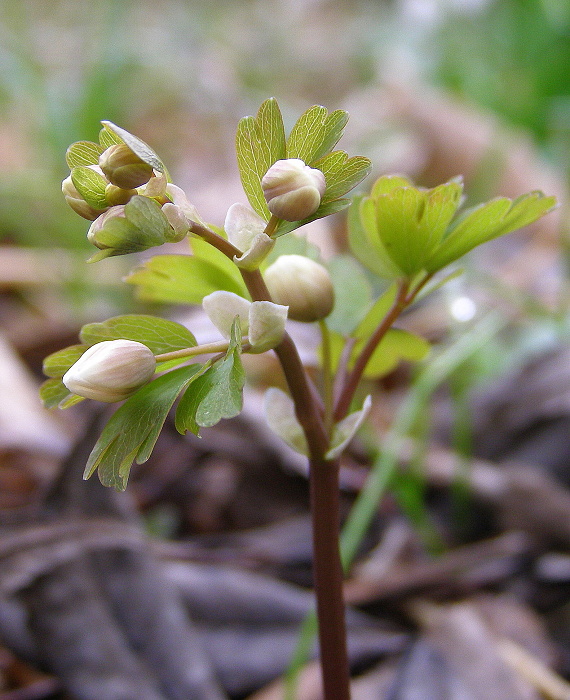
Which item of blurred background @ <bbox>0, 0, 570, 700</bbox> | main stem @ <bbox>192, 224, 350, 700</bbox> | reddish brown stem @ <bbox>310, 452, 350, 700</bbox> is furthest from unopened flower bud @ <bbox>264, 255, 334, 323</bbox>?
blurred background @ <bbox>0, 0, 570, 700</bbox>

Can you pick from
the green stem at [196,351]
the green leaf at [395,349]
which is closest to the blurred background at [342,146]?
the green leaf at [395,349]

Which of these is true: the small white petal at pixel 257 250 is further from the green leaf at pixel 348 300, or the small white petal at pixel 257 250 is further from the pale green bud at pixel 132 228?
the green leaf at pixel 348 300

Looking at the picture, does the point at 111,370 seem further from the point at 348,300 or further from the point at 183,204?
the point at 348,300

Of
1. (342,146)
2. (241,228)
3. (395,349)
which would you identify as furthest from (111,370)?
(342,146)

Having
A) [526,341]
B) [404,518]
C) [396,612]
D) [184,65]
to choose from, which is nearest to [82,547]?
[396,612]

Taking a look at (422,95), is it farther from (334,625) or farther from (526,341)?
(334,625)
